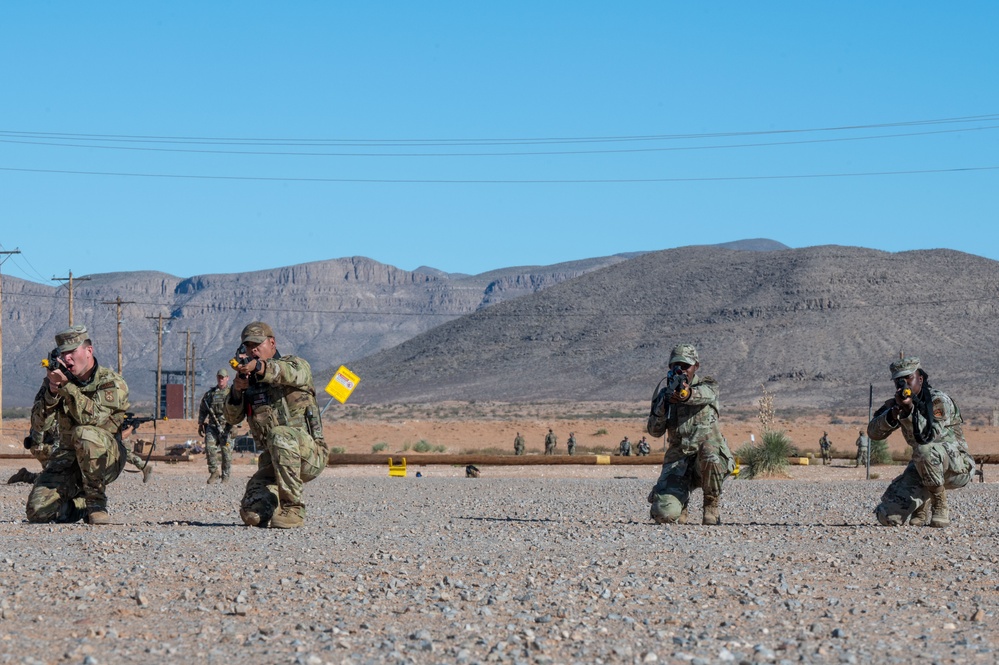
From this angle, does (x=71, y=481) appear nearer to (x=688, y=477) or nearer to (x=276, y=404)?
(x=276, y=404)

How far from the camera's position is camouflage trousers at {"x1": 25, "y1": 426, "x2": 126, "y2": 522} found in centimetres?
1309

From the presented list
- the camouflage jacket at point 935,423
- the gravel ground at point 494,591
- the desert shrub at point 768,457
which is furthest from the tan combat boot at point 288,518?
the desert shrub at point 768,457

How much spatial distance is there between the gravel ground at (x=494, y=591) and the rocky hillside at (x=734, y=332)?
95795 mm

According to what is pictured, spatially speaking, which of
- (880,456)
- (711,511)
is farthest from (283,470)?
(880,456)

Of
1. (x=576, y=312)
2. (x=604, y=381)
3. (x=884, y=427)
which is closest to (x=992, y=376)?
(x=604, y=381)

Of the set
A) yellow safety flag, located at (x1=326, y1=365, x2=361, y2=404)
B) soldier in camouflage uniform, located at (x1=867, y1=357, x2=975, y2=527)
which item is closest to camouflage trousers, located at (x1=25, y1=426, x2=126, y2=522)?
soldier in camouflage uniform, located at (x1=867, y1=357, x2=975, y2=527)

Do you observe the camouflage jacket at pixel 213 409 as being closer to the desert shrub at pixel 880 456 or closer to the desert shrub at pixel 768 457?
the desert shrub at pixel 768 457

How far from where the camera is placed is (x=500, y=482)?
27.2 m

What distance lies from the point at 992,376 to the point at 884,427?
101374 millimetres

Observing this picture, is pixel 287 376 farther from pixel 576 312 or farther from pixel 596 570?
pixel 576 312

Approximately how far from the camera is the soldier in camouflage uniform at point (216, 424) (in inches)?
880

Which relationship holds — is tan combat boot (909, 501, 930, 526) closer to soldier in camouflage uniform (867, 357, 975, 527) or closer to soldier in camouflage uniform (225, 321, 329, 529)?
soldier in camouflage uniform (867, 357, 975, 527)

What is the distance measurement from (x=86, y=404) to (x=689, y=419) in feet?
19.0

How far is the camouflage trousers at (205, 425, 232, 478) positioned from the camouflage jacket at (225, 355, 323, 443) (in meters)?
10.8
